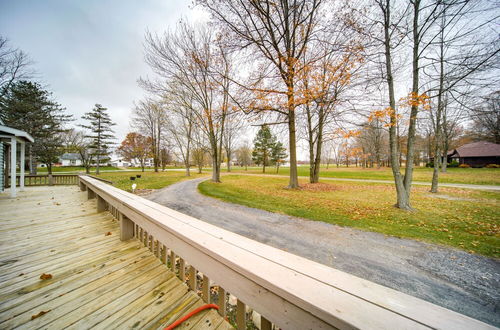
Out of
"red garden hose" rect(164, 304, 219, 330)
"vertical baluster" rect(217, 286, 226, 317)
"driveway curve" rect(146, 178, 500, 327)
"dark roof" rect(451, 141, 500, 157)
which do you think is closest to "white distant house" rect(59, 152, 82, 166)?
"driveway curve" rect(146, 178, 500, 327)

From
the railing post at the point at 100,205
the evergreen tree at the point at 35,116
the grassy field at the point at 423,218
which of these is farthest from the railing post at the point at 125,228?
the evergreen tree at the point at 35,116

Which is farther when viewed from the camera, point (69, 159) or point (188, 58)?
point (69, 159)

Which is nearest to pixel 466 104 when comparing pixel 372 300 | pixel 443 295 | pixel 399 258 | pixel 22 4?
pixel 399 258

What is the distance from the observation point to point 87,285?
1.92 metres

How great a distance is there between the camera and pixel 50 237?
3.07 meters

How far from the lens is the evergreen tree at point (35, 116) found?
15.9 m

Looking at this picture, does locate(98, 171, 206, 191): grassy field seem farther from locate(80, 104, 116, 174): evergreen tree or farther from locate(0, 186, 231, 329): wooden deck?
locate(80, 104, 116, 174): evergreen tree

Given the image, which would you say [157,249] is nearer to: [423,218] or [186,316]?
[186,316]

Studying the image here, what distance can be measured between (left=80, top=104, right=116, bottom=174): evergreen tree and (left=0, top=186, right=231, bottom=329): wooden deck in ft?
93.5

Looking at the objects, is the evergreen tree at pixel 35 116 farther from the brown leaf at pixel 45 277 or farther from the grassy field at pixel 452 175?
the grassy field at pixel 452 175

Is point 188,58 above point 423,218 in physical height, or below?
above

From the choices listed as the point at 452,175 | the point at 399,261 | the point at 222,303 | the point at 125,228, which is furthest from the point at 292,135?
the point at 452,175

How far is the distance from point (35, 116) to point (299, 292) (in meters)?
28.7

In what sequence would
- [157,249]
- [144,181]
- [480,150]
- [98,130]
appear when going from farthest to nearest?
[480,150]
[98,130]
[144,181]
[157,249]
